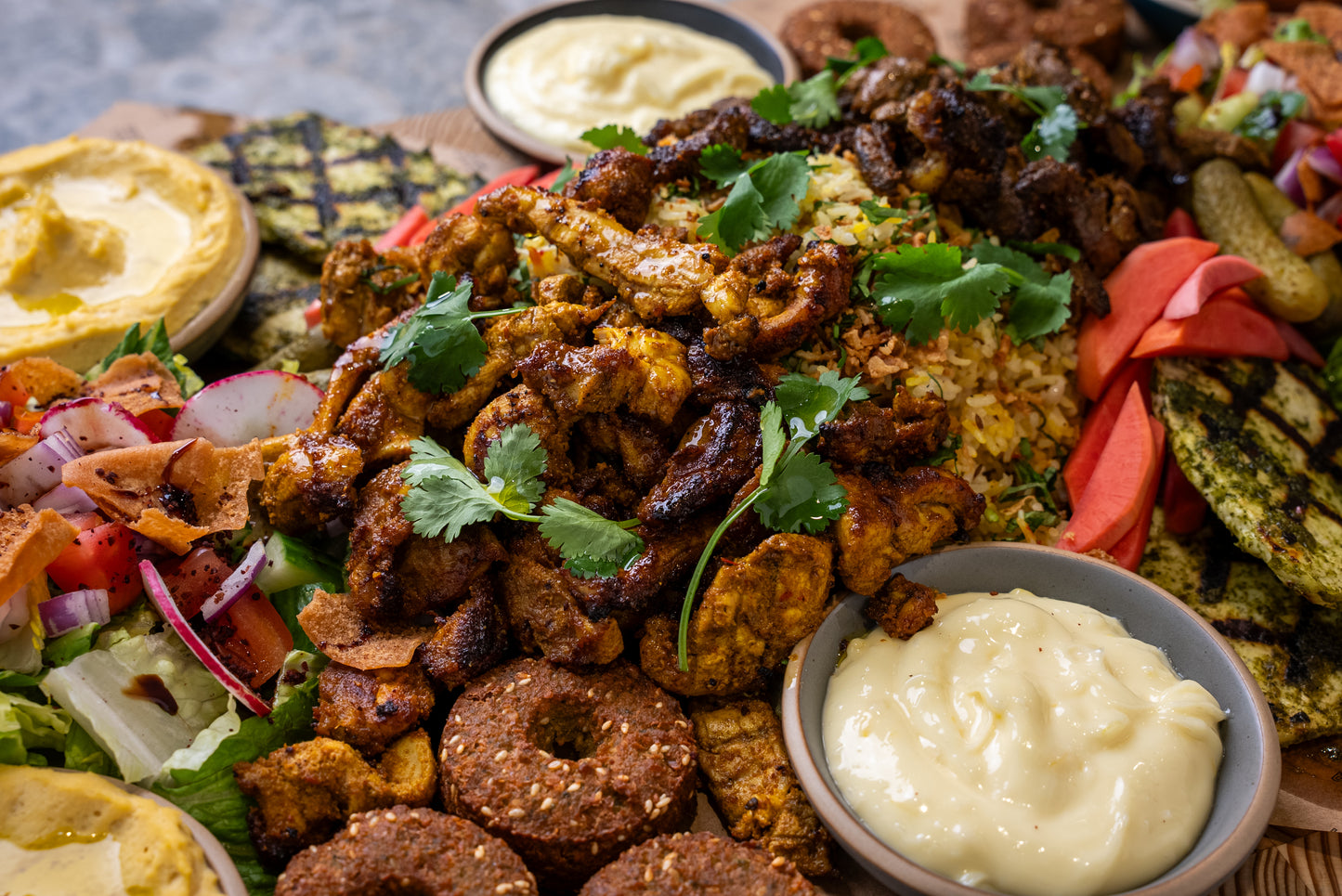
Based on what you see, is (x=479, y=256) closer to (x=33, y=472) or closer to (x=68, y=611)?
(x=33, y=472)

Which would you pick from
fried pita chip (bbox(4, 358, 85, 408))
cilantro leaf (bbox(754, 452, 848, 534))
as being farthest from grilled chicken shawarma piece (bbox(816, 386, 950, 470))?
fried pita chip (bbox(4, 358, 85, 408))

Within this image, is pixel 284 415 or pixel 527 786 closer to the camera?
pixel 527 786

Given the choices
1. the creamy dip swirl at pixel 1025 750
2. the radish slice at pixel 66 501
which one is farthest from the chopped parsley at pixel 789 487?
the radish slice at pixel 66 501

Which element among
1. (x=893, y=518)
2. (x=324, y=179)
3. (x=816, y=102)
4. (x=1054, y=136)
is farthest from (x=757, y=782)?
(x=324, y=179)

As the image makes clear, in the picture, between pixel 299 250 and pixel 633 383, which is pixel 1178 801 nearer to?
pixel 633 383

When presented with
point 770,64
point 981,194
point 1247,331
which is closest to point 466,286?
point 981,194

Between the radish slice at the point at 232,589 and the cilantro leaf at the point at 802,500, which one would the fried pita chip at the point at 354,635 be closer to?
the radish slice at the point at 232,589

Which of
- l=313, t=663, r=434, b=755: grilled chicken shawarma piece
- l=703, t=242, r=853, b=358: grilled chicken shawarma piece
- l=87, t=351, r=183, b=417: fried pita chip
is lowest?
l=313, t=663, r=434, b=755: grilled chicken shawarma piece

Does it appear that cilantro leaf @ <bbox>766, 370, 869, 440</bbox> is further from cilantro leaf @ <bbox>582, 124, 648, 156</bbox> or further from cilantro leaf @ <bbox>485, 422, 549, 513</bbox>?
cilantro leaf @ <bbox>582, 124, 648, 156</bbox>
